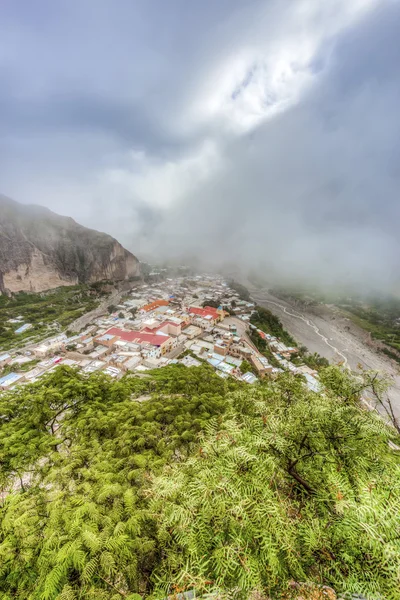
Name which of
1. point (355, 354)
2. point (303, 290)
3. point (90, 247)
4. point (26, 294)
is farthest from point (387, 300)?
point (26, 294)

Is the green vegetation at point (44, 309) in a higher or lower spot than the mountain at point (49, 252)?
lower

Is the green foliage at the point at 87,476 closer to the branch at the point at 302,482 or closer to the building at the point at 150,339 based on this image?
the branch at the point at 302,482

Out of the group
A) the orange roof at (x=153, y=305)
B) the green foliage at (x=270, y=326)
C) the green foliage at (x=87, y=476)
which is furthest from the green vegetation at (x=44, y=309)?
the green foliage at (x=270, y=326)

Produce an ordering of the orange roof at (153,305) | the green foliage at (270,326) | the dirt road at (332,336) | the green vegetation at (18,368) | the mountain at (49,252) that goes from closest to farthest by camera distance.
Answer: the green vegetation at (18,368) < the dirt road at (332,336) < the green foliage at (270,326) < the orange roof at (153,305) < the mountain at (49,252)

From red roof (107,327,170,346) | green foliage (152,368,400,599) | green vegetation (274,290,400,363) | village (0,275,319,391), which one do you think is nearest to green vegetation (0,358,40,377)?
village (0,275,319,391)

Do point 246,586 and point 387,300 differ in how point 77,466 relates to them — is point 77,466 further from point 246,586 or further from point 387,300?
point 387,300

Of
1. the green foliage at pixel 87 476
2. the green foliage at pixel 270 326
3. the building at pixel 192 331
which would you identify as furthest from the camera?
the green foliage at pixel 270 326

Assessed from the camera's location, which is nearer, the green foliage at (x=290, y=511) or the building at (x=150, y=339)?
the green foliage at (x=290, y=511)
